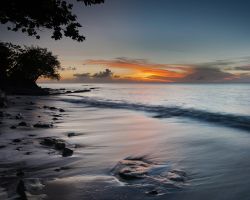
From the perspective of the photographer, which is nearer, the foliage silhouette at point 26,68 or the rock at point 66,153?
the rock at point 66,153

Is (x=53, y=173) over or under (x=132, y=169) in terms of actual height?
under

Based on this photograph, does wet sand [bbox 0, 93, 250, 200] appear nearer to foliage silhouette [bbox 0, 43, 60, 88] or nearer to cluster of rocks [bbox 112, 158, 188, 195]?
cluster of rocks [bbox 112, 158, 188, 195]

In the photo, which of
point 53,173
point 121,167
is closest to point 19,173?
point 53,173

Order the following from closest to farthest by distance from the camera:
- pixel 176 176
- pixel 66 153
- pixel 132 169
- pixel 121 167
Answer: pixel 176 176, pixel 132 169, pixel 121 167, pixel 66 153

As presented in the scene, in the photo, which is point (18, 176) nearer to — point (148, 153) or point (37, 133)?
point (148, 153)

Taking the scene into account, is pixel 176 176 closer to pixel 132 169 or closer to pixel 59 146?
pixel 132 169

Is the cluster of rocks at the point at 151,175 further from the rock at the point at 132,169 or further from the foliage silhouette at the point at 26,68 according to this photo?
the foliage silhouette at the point at 26,68

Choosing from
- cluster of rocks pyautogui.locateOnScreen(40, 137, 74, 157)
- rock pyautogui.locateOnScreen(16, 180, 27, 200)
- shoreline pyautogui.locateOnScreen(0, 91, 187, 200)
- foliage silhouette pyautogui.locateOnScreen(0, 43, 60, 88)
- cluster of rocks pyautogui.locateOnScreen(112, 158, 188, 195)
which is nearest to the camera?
rock pyautogui.locateOnScreen(16, 180, 27, 200)

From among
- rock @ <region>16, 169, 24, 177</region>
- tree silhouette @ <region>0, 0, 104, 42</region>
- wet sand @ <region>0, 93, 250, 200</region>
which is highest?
tree silhouette @ <region>0, 0, 104, 42</region>

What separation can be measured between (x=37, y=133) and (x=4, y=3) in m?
6.13

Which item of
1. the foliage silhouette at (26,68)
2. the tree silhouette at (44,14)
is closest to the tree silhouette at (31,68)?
the foliage silhouette at (26,68)

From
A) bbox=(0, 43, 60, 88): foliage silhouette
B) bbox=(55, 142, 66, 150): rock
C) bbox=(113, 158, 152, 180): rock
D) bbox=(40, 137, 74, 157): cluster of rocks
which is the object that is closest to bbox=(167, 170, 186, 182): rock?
bbox=(113, 158, 152, 180): rock

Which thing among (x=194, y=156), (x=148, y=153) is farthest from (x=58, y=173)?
(x=194, y=156)

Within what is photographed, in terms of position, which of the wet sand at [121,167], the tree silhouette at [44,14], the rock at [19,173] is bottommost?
the rock at [19,173]
